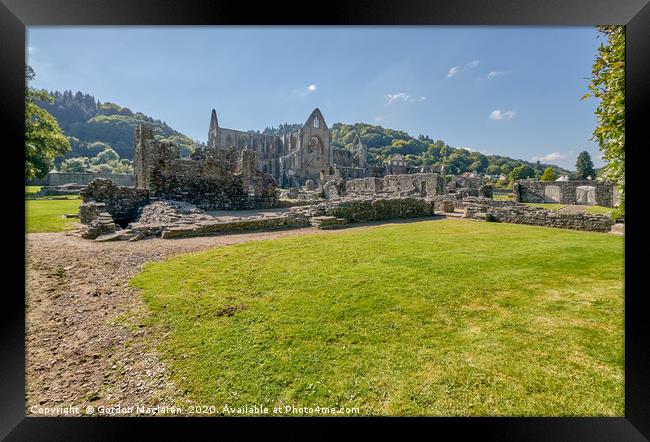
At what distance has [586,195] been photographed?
928 inches

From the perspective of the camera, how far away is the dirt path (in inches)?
101

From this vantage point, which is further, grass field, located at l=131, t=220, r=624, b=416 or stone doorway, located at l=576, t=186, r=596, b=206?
stone doorway, located at l=576, t=186, r=596, b=206

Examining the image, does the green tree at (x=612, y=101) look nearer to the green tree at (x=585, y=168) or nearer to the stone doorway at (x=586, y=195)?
the stone doorway at (x=586, y=195)

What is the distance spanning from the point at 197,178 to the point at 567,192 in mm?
30733

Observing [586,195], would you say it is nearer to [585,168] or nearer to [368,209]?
[368,209]

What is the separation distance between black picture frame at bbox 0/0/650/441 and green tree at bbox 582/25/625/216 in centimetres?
92

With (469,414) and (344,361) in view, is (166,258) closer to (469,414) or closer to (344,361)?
(344,361)

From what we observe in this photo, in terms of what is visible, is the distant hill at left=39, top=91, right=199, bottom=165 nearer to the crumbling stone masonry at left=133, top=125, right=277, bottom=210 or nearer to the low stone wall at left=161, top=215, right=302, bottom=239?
the crumbling stone masonry at left=133, top=125, right=277, bottom=210

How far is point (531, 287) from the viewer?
454 cm

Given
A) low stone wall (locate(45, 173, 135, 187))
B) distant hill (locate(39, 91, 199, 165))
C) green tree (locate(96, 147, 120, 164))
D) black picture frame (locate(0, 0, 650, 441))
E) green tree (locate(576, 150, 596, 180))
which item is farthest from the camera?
green tree (locate(576, 150, 596, 180))

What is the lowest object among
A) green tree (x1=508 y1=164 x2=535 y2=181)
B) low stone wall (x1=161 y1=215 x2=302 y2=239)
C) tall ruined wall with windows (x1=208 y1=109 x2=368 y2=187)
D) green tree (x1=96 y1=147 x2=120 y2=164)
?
low stone wall (x1=161 y1=215 x2=302 y2=239)

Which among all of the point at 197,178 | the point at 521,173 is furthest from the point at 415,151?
the point at 197,178

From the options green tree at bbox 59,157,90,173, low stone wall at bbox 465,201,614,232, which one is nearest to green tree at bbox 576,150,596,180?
low stone wall at bbox 465,201,614,232

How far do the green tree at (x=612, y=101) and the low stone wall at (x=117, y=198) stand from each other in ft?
53.5
